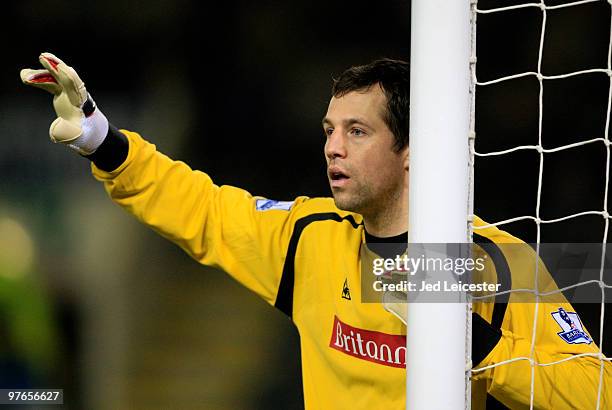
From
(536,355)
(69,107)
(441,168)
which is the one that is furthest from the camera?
(69,107)

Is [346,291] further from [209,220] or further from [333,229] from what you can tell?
[209,220]

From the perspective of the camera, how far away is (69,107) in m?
1.49

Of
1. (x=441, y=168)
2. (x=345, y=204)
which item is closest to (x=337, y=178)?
(x=345, y=204)

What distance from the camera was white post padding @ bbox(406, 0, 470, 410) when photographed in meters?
1.16

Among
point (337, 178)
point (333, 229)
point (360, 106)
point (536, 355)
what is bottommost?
point (536, 355)

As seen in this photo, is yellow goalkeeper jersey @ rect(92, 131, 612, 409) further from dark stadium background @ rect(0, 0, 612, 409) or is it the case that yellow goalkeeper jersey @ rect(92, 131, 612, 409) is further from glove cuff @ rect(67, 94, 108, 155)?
dark stadium background @ rect(0, 0, 612, 409)

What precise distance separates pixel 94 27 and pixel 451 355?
87.1 inches

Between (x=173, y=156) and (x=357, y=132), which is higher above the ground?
(x=357, y=132)

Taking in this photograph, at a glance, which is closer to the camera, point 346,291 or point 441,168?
point 441,168

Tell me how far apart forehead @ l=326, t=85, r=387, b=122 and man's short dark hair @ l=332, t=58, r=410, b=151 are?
0.4 inches

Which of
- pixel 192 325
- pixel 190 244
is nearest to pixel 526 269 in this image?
pixel 190 244

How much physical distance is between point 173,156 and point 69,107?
4.80 feet

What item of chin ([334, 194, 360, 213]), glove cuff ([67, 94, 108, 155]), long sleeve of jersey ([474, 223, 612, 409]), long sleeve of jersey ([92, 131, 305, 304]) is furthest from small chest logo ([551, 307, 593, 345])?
glove cuff ([67, 94, 108, 155])

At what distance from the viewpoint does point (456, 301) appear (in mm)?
1172
